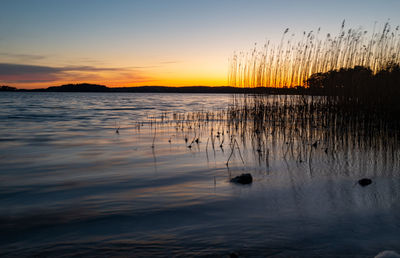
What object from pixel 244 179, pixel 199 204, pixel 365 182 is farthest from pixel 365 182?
pixel 199 204

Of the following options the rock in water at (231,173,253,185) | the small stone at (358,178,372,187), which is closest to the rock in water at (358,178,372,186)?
the small stone at (358,178,372,187)

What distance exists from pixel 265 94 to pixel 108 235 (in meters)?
6.57

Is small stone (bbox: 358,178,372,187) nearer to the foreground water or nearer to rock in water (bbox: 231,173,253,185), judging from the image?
the foreground water

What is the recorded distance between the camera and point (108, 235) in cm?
214

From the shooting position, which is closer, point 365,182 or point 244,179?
point 365,182

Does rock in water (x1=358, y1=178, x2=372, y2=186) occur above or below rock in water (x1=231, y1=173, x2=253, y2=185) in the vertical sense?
above

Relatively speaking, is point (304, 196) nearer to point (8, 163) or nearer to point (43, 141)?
point (8, 163)

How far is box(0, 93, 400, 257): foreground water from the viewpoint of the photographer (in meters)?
1.96

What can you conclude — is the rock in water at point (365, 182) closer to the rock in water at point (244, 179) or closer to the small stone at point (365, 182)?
the small stone at point (365, 182)

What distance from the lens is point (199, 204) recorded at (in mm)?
2783

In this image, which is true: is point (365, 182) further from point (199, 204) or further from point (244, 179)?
point (199, 204)

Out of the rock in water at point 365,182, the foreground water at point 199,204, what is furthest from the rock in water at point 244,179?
the rock in water at point 365,182

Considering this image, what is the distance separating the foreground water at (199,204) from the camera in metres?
1.96

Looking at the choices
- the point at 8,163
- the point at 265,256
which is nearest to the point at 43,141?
the point at 8,163
